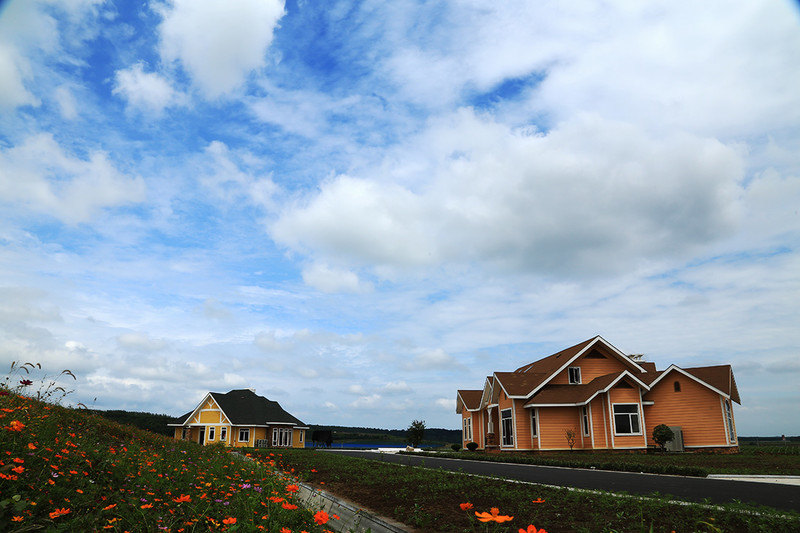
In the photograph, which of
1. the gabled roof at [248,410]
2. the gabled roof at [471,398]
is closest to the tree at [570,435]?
the gabled roof at [471,398]

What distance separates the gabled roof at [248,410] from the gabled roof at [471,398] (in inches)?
890

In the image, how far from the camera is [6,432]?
23.6 ft

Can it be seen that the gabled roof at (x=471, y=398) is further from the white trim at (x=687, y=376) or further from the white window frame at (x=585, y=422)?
the white trim at (x=687, y=376)

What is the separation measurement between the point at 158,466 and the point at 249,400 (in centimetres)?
5136

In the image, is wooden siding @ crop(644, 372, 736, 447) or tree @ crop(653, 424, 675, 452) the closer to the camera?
tree @ crop(653, 424, 675, 452)

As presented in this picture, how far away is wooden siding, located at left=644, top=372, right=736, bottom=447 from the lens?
29828mm

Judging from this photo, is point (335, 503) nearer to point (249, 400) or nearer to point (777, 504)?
point (777, 504)

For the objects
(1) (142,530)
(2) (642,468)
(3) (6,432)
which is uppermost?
(3) (6,432)

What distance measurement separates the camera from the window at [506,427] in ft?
107

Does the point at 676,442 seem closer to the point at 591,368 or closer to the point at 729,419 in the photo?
the point at 729,419

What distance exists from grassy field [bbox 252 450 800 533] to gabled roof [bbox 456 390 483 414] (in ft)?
98.6

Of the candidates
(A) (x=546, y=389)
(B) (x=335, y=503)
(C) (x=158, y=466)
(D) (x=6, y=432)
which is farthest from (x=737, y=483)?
(A) (x=546, y=389)

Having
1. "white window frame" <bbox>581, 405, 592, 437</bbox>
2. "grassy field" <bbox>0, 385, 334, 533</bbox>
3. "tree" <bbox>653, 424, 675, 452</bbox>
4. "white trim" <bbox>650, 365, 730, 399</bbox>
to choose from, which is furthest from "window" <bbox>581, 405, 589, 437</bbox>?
"grassy field" <bbox>0, 385, 334, 533</bbox>

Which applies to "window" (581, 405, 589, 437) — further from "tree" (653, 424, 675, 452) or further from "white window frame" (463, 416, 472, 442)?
"white window frame" (463, 416, 472, 442)
